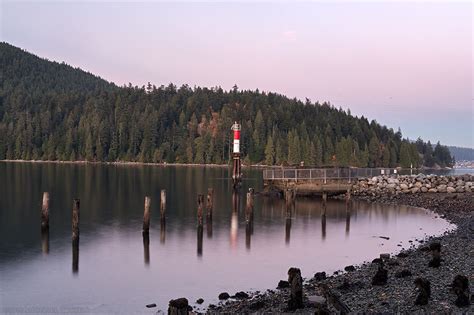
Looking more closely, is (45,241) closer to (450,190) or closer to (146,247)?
(146,247)

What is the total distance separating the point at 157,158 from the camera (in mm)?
198500

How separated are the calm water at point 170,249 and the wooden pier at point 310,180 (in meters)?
4.90

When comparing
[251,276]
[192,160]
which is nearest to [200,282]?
[251,276]

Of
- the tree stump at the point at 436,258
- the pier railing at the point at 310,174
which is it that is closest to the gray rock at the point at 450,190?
the pier railing at the point at 310,174

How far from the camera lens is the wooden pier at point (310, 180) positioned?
61.4 meters

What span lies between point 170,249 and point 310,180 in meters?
32.2

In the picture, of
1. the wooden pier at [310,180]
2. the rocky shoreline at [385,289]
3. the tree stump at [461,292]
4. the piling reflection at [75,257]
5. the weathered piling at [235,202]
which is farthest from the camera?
the wooden pier at [310,180]

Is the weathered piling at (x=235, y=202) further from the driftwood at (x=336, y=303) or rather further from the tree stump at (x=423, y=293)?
the tree stump at (x=423, y=293)

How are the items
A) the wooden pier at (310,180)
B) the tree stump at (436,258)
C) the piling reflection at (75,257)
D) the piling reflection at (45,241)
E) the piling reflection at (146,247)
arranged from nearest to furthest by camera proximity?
the tree stump at (436,258) < the piling reflection at (75,257) < the piling reflection at (146,247) < the piling reflection at (45,241) < the wooden pier at (310,180)

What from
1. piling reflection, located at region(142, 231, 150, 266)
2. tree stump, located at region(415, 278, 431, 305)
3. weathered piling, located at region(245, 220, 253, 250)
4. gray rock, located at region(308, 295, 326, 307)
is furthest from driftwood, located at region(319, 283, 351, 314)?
weathered piling, located at region(245, 220, 253, 250)

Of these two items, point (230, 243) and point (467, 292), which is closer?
point (467, 292)

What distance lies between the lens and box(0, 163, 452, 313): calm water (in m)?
23.0

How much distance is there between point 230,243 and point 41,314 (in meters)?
16.0

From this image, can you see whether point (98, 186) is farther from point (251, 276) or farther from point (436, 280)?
point (436, 280)
